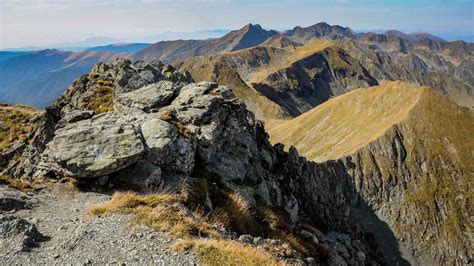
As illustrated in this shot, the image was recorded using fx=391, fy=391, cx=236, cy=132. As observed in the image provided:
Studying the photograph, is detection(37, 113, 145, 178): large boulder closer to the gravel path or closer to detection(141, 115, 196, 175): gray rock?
detection(141, 115, 196, 175): gray rock

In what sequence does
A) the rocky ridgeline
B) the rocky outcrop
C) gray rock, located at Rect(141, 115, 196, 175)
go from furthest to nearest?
1. gray rock, located at Rect(141, 115, 196, 175)
2. the rocky ridgeline
3. the rocky outcrop

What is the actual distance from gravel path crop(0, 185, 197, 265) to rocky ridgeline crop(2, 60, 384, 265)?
17.5ft

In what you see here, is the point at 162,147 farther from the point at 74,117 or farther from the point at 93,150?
the point at 74,117

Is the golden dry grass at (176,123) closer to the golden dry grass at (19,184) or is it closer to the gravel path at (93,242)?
the golden dry grass at (19,184)

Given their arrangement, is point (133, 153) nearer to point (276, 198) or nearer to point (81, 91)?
point (276, 198)

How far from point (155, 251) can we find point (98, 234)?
146 inches

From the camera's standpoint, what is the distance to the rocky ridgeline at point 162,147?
29312mm

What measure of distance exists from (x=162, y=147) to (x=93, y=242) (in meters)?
13.3

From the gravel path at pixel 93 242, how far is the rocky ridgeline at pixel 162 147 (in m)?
5.34

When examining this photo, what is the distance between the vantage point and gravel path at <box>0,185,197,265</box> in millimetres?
18797

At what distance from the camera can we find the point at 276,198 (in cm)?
4859

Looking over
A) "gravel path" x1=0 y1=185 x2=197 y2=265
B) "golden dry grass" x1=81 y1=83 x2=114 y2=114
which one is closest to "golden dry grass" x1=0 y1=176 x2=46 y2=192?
"gravel path" x1=0 y1=185 x2=197 y2=265

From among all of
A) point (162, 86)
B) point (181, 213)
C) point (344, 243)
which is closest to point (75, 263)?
point (181, 213)

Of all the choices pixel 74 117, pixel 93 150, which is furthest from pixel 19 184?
pixel 74 117
